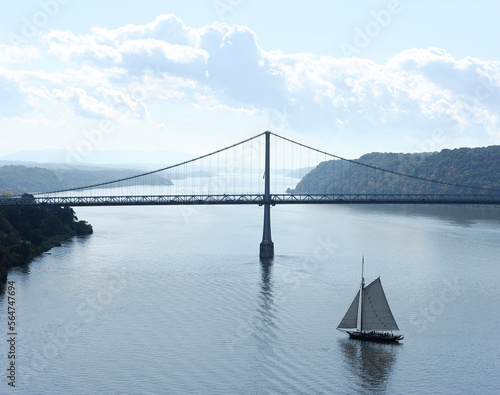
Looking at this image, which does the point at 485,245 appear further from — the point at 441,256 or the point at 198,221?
the point at 198,221

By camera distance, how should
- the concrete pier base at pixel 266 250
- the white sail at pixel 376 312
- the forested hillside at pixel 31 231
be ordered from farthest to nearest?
the concrete pier base at pixel 266 250 < the forested hillside at pixel 31 231 < the white sail at pixel 376 312

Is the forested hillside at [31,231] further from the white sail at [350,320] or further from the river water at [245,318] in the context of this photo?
the white sail at [350,320]

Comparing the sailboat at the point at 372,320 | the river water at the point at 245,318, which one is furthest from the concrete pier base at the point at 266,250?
the sailboat at the point at 372,320

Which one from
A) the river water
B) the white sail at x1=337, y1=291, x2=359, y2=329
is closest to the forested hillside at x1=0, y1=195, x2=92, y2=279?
the river water

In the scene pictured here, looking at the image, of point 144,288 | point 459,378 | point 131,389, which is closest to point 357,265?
point 144,288

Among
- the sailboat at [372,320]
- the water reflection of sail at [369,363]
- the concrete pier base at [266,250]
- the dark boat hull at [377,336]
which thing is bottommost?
the water reflection of sail at [369,363]

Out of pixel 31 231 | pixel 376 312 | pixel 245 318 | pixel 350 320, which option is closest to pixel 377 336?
pixel 350 320
